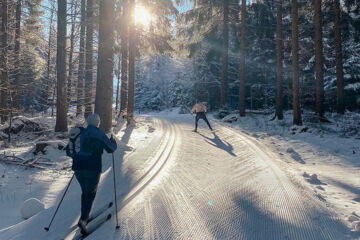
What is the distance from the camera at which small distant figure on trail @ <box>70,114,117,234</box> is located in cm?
400

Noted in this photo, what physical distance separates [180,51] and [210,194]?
20.1m

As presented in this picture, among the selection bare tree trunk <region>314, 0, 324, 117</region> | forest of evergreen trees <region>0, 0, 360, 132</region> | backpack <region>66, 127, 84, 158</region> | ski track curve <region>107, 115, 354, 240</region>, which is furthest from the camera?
bare tree trunk <region>314, 0, 324, 117</region>

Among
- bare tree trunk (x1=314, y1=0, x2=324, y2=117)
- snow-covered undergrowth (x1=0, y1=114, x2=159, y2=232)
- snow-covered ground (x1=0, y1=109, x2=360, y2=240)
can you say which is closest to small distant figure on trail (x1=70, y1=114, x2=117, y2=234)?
snow-covered ground (x1=0, y1=109, x2=360, y2=240)

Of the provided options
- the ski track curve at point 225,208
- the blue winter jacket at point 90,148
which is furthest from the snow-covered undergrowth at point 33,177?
the ski track curve at point 225,208

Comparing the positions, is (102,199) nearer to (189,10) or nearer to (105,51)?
(105,51)

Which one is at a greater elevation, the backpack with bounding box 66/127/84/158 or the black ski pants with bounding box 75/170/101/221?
the backpack with bounding box 66/127/84/158

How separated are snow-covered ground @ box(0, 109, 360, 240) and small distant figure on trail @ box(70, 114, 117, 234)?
52 cm

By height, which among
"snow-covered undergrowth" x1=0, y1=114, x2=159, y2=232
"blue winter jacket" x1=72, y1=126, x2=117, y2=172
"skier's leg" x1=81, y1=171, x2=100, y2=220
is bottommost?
"snow-covered undergrowth" x1=0, y1=114, x2=159, y2=232

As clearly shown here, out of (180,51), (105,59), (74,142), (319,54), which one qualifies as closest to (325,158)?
(74,142)

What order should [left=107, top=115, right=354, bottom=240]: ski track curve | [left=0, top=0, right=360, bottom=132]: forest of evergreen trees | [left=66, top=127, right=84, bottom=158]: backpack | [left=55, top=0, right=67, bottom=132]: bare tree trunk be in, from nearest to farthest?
[left=107, top=115, right=354, bottom=240]: ski track curve
[left=66, top=127, right=84, bottom=158]: backpack
[left=55, top=0, right=67, bottom=132]: bare tree trunk
[left=0, top=0, right=360, bottom=132]: forest of evergreen trees

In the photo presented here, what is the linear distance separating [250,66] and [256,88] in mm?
2959

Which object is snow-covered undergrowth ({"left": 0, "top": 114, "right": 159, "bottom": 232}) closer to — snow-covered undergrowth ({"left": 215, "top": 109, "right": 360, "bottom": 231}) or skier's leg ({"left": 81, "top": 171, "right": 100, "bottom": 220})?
skier's leg ({"left": 81, "top": 171, "right": 100, "bottom": 220})

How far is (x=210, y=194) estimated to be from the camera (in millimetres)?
5441

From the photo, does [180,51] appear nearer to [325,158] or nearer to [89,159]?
[325,158]
